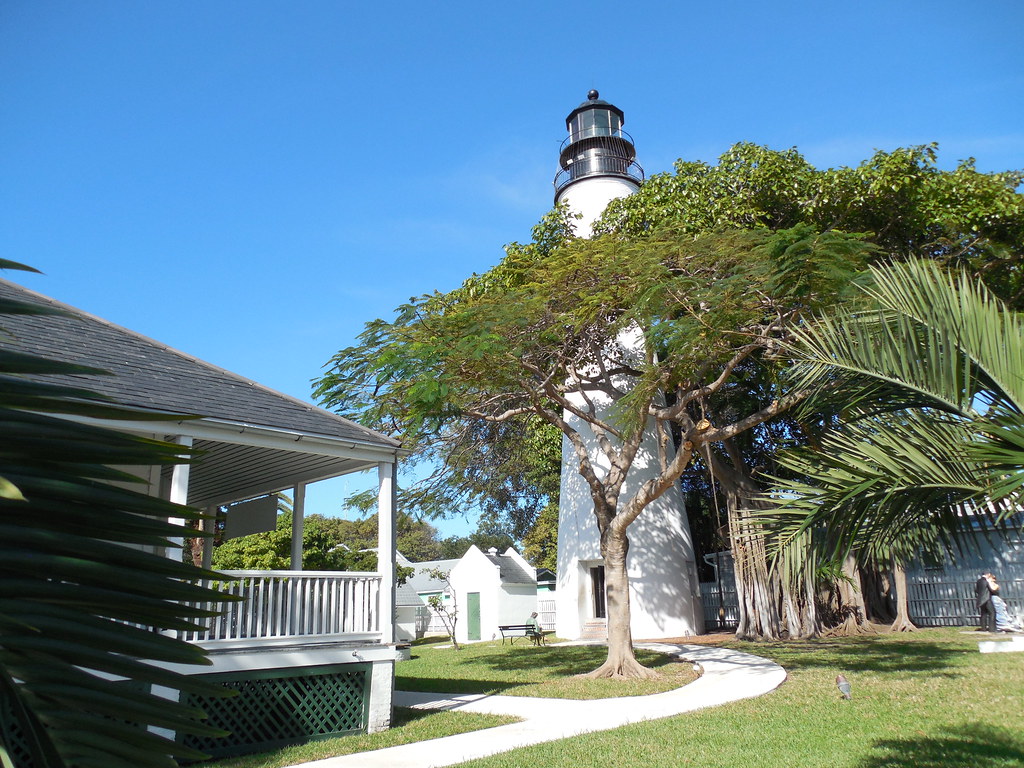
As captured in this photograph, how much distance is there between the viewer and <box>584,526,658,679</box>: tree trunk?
13.8m

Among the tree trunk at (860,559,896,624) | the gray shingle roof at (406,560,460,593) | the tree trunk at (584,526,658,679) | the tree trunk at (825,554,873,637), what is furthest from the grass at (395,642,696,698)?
the gray shingle roof at (406,560,460,593)

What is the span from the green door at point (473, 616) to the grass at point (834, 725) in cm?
2126

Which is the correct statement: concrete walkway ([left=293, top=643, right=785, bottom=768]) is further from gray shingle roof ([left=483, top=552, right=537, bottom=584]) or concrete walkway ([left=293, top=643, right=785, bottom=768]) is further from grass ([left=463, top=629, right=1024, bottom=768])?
gray shingle roof ([left=483, top=552, right=537, bottom=584])

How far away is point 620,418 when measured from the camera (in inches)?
538

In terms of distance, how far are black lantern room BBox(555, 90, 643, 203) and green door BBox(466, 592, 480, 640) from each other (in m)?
19.4

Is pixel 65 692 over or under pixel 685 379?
under

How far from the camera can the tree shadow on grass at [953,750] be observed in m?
6.81

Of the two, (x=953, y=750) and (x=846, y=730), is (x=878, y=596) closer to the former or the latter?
(x=846, y=730)

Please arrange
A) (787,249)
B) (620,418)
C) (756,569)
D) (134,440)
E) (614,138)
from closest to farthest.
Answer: (134,440) → (787,249) → (620,418) → (756,569) → (614,138)

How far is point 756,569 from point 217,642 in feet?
50.0

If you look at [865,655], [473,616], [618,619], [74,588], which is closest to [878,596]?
[865,655]

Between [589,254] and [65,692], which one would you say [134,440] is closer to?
[65,692]

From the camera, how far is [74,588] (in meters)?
1.06

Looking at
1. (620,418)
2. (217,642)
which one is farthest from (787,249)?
A: (217,642)
